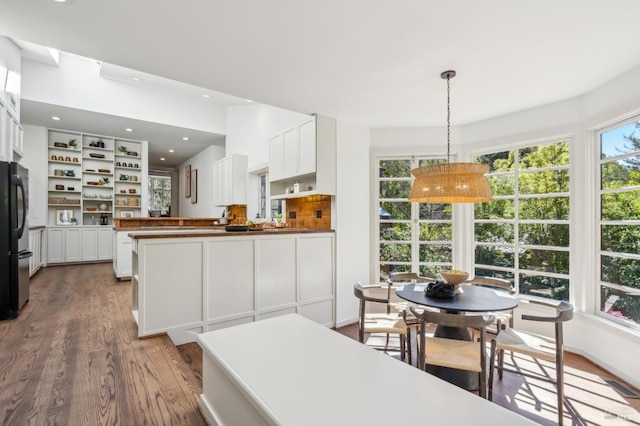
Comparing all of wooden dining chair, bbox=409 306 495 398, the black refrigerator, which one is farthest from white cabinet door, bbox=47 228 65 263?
wooden dining chair, bbox=409 306 495 398

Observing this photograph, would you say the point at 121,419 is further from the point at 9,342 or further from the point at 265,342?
the point at 9,342

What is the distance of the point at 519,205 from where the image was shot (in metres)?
3.76

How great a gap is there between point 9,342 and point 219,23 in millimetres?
3135

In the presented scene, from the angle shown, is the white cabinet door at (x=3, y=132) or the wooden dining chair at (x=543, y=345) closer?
the wooden dining chair at (x=543, y=345)

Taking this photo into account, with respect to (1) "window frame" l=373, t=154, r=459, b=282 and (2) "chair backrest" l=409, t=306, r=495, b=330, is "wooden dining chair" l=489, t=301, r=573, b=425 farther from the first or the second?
(1) "window frame" l=373, t=154, r=459, b=282

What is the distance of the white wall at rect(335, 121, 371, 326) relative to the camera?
3982 mm

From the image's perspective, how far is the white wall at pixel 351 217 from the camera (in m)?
3.98

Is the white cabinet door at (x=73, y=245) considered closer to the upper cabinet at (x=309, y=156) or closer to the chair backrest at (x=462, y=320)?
the upper cabinet at (x=309, y=156)

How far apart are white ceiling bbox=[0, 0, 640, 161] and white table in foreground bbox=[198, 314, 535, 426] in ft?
6.35

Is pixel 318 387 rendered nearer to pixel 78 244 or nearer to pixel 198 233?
pixel 198 233

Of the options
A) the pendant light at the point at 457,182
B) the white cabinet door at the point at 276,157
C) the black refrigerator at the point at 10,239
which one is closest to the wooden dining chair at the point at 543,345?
the pendant light at the point at 457,182

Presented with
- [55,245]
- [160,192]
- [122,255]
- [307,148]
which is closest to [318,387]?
[307,148]

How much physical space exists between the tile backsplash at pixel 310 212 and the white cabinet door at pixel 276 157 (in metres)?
0.53

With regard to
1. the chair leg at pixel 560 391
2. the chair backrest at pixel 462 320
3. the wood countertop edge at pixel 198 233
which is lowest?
the chair leg at pixel 560 391
